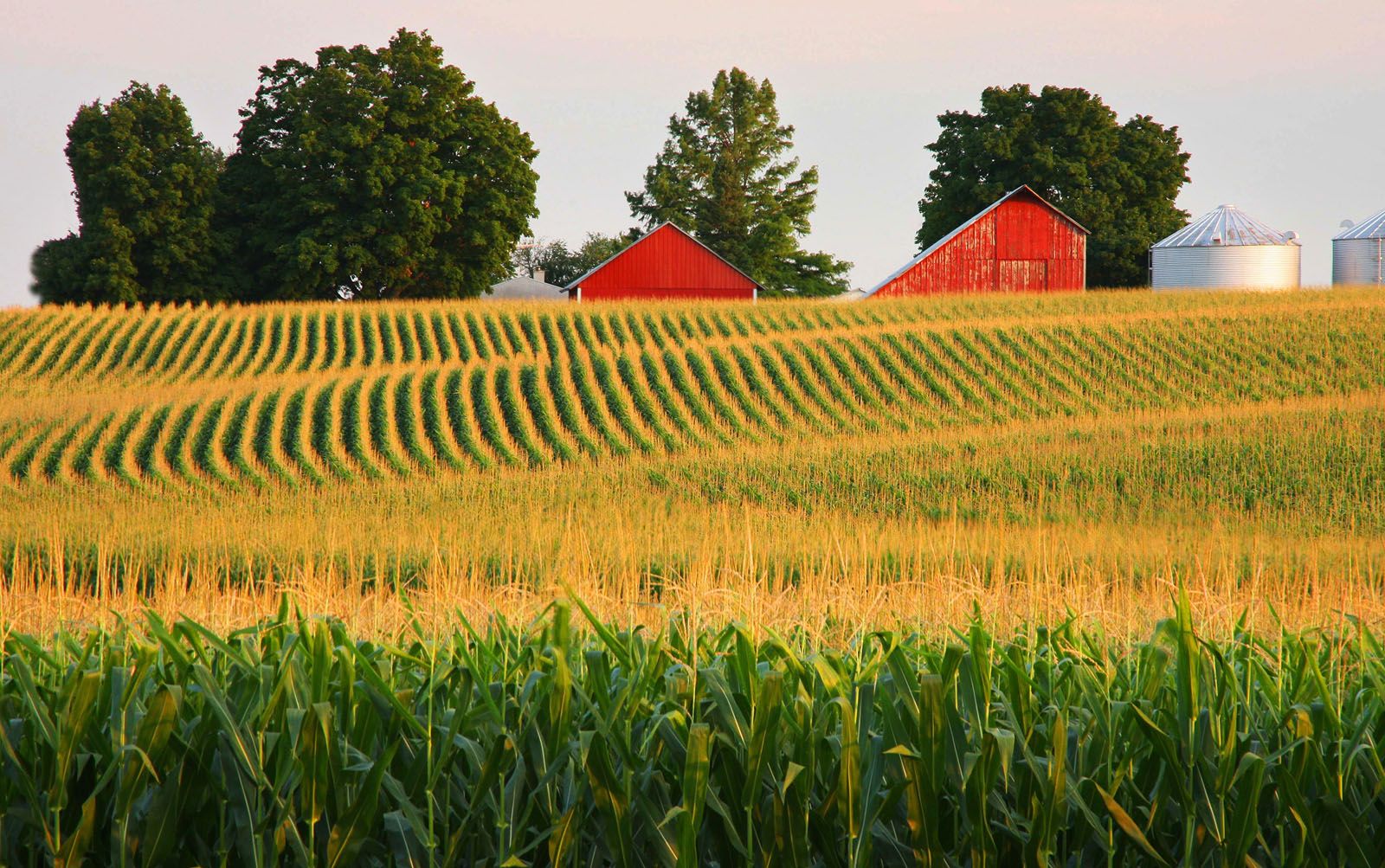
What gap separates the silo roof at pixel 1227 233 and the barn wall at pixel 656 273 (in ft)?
62.9

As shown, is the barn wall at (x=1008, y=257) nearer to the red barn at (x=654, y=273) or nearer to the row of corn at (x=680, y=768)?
the red barn at (x=654, y=273)

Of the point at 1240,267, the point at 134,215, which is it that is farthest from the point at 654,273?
the point at 1240,267

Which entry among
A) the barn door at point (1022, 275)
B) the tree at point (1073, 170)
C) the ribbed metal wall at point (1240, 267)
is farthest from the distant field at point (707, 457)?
the tree at point (1073, 170)

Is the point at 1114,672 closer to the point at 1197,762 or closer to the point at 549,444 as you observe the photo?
the point at 1197,762

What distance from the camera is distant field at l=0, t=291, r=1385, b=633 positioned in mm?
8602

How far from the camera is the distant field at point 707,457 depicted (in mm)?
8602

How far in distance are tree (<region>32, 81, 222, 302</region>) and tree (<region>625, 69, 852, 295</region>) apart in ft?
81.8

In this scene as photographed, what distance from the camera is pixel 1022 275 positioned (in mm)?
45781

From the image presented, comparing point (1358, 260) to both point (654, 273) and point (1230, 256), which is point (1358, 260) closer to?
point (1230, 256)

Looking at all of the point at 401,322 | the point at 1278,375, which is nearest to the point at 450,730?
the point at 1278,375

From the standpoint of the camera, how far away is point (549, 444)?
21.3m

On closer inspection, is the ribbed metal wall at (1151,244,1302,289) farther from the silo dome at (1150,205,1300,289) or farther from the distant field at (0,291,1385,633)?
the distant field at (0,291,1385,633)

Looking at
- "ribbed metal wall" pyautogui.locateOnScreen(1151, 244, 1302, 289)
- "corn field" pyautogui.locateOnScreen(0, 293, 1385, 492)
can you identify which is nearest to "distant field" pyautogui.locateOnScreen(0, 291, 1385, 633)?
"corn field" pyautogui.locateOnScreen(0, 293, 1385, 492)

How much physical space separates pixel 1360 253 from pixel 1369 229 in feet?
3.75
